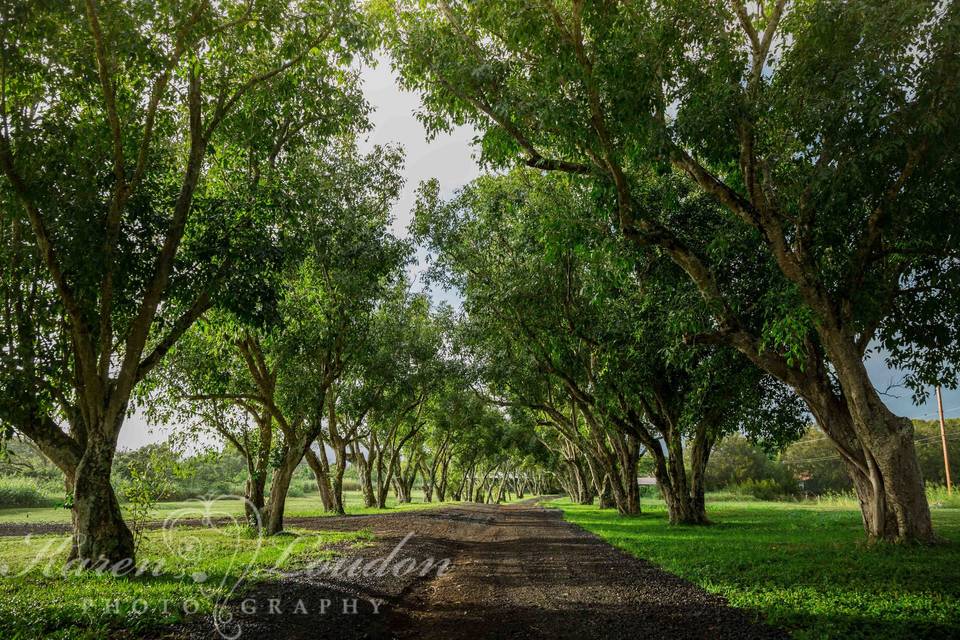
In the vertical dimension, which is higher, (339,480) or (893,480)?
(893,480)

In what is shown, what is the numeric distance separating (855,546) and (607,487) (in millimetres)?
31953

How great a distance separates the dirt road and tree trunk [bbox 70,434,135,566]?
10.5 feet

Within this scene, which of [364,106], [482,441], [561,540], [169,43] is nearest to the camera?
[169,43]

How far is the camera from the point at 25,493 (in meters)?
28.9

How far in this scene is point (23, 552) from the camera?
39.1 feet

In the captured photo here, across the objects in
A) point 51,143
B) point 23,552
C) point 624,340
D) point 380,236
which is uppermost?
point 380,236

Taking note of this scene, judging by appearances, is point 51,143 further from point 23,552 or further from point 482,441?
point 482,441

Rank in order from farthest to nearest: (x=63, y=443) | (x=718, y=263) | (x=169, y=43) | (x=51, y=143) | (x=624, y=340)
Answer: (x=624, y=340) → (x=718, y=263) → (x=63, y=443) → (x=169, y=43) → (x=51, y=143)

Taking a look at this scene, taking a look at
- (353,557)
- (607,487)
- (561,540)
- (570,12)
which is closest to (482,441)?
(607,487)

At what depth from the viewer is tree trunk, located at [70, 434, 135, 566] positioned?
9523 millimetres

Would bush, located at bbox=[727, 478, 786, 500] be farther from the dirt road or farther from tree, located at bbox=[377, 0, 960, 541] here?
the dirt road

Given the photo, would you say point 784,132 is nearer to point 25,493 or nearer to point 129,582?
point 129,582

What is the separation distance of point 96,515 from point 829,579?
12.3 metres

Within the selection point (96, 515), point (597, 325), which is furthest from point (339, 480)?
point (96, 515)
